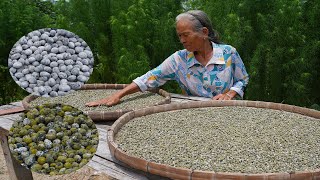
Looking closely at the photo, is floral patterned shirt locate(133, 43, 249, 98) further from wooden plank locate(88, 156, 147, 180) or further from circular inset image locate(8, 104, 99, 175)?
wooden plank locate(88, 156, 147, 180)

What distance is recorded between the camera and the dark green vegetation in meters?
3.33

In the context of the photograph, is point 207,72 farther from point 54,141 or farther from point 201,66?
point 54,141

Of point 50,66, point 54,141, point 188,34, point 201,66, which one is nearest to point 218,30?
point 201,66

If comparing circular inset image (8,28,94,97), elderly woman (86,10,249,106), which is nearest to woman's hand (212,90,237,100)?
elderly woman (86,10,249,106)

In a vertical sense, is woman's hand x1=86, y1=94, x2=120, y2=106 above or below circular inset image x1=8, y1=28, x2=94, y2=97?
below

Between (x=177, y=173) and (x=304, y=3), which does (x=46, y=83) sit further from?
(x=304, y=3)

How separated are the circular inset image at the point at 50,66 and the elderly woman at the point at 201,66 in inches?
13.3

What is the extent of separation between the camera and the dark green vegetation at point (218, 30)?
131 inches

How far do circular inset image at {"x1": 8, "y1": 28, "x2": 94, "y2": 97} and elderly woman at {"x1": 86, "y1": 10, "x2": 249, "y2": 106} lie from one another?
0.34 meters

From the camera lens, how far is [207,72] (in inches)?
100

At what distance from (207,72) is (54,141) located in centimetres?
117

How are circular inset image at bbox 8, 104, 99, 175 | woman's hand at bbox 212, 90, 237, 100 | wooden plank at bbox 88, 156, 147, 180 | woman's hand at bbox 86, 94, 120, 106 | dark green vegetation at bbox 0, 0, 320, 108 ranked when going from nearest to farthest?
wooden plank at bbox 88, 156, 147, 180 < circular inset image at bbox 8, 104, 99, 175 < woman's hand at bbox 86, 94, 120, 106 < woman's hand at bbox 212, 90, 237, 100 < dark green vegetation at bbox 0, 0, 320, 108

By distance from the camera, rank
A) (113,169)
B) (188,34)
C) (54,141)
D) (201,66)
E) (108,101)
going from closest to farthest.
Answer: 1. (113,169)
2. (54,141)
3. (108,101)
4. (188,34)
5. (201,66)

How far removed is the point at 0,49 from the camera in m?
4.33
